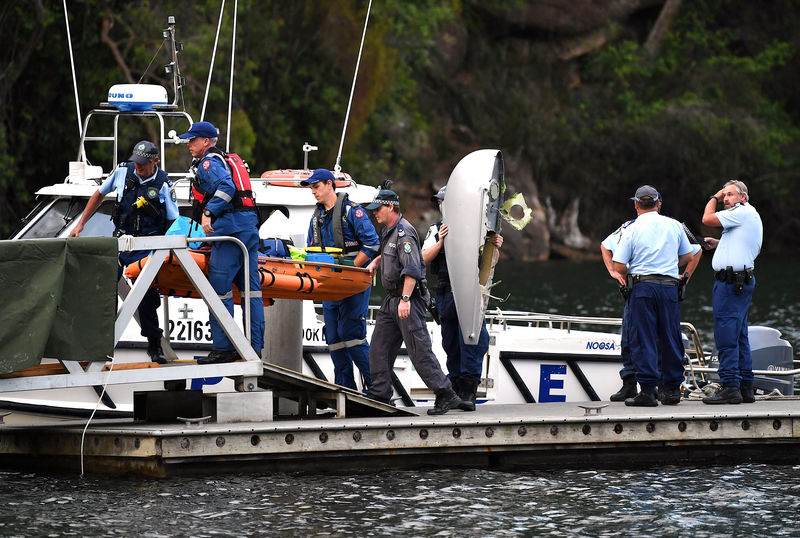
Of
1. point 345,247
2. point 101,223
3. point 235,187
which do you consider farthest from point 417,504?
point 101,223

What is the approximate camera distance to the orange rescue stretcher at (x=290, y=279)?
1096cm

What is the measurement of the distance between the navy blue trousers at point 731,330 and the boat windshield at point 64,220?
5.57 meters

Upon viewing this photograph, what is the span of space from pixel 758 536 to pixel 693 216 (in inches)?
1810

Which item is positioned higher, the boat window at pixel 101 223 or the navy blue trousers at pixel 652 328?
the boat window at pixel 101 223

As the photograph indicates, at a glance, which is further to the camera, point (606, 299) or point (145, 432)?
Answer: point (606, 299)

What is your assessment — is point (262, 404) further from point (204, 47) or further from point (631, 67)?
point (631, 67)

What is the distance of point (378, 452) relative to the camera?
1070 centimetres

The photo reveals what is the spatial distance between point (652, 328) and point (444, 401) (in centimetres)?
191

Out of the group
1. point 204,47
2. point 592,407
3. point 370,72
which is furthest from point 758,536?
point 370,72

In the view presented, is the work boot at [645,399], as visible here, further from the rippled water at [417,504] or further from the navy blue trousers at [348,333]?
the navy blue trousers at [348,333]

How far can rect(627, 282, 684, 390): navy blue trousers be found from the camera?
11.5 m

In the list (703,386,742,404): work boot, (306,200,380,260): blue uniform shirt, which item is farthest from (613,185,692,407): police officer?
(306,200,380,260): blue uniform shirt

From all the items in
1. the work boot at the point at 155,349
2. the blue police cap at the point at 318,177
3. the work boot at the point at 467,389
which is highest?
the blue police cap at the point at 318,177

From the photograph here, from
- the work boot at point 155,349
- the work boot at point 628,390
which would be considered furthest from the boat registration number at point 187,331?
the work boot at point 628,390
